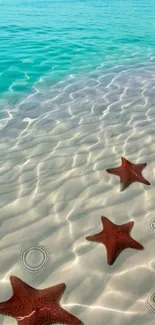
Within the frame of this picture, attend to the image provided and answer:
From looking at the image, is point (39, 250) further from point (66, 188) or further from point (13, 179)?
point (13, 179)

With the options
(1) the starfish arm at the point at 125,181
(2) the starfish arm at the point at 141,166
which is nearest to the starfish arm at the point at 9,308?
(1) the starfish arm at the point at 125,181

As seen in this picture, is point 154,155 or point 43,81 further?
point 43,81

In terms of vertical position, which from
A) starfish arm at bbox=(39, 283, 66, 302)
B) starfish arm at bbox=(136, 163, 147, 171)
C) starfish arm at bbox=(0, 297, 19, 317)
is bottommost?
starfish arm at bbox=(39, 283, 66, 302)

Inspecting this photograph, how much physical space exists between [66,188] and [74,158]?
93 cm

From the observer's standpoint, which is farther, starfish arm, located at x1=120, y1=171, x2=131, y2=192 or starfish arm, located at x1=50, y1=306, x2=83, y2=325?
starfish arm, located at x1=120, y1=171, x2=131, y2=192

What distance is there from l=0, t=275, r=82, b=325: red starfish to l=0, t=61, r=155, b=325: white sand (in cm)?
32

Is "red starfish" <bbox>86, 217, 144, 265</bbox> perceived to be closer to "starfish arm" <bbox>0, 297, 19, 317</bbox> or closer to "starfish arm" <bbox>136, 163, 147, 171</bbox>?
"starfish arm" <bbox>0, 297, 19, 317</bbox>

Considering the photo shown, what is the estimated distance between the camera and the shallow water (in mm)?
3256

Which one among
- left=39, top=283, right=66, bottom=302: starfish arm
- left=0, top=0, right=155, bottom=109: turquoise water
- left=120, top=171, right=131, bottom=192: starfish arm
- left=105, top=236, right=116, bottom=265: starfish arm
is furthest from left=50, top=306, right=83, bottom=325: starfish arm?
left=0, top=0, right=155, bottom=109: turquoise water

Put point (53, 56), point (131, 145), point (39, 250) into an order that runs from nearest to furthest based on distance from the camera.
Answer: point (39, 250) < point (131, 145) < point (53, 56)

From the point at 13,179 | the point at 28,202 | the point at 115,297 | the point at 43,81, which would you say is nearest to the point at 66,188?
the point at 28,202

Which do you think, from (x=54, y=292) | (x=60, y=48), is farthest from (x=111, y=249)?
(x=60, y=48)

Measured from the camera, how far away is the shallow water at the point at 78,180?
3.26 m

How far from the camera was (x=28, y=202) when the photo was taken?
14.8 ft
